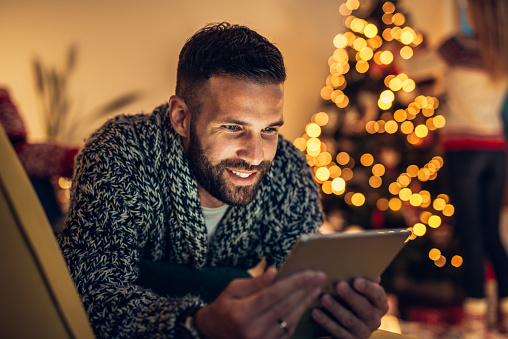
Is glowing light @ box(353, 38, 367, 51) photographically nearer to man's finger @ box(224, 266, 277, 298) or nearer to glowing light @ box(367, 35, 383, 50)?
glowing light @ box(367, 35, 383, 50)

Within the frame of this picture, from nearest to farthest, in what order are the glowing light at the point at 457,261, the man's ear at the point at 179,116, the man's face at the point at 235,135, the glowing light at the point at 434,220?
the man's face at the point at 235,135, the man's ear at the point at 179,116, the glowing light at the point at 457,261, the glowing light at the point at 434,220

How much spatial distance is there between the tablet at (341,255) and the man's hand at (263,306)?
0.08ft

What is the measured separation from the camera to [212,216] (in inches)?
51.1

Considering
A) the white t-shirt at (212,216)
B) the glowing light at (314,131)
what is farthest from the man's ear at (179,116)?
the glowing light at (314,131)

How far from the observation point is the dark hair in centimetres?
107

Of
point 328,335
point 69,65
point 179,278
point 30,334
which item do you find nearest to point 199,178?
point 179,278

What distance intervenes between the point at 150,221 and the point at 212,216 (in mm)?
207

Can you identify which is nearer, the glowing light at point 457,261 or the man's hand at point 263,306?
the man's hand at point 263,306

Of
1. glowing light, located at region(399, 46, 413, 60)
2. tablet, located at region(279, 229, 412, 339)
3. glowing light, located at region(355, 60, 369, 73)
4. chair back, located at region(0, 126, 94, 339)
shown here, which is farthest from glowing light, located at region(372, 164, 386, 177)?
chair back, located at region(0, 126, 94, 339)

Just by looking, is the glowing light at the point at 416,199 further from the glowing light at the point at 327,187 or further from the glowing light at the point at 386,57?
the glowing light at the point at 386,57

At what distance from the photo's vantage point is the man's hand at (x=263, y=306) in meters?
0.69

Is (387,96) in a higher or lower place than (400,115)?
higher

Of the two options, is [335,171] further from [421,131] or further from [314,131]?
[421,131]

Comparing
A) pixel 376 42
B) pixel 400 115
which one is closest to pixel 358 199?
pixel 400 115
